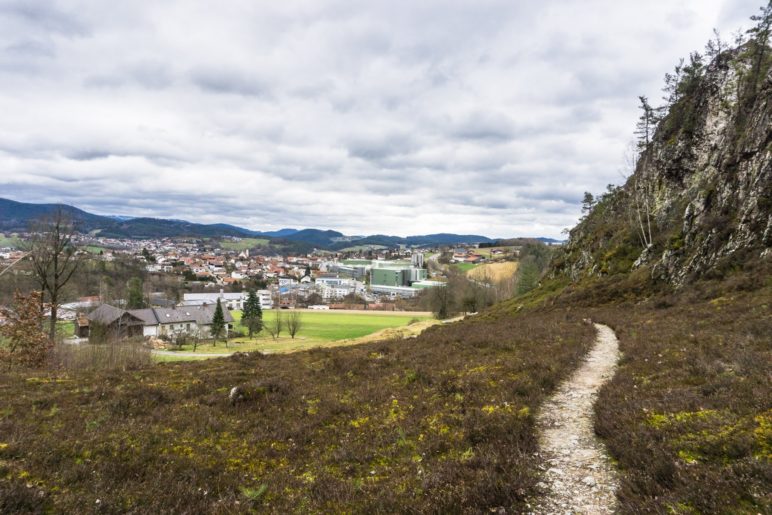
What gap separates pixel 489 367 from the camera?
1511 centimetres

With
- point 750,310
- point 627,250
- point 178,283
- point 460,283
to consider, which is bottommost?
point 178,283

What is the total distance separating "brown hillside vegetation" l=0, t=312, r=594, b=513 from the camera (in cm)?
658

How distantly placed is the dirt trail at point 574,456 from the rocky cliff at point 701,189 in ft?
76.8

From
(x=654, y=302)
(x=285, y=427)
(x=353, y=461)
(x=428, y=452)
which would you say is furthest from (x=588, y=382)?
(x=654, y=302)

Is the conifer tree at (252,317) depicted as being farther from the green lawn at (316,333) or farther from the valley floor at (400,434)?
the valley floor at (400,434)

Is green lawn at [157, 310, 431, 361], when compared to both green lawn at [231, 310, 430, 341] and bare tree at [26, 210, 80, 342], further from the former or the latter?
bare tree at [26, 210, 80, 342]

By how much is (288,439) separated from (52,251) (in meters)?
34.1

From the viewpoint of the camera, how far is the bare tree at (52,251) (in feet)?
103

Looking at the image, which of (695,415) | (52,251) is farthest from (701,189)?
(52,251)

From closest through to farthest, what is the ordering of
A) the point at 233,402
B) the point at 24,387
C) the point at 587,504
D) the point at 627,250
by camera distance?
1. the point at 587,504
2. the point at 233,402
3. the point at 24,387
4. the point at 627,250

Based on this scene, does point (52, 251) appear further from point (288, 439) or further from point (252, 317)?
point (252, 317)

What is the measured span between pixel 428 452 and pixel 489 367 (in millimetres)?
7484

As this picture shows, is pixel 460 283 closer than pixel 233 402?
No

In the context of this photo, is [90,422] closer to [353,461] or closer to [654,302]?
[353,461]
